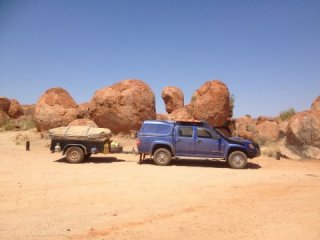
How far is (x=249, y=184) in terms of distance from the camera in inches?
377

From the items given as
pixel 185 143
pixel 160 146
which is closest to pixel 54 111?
pixel 160 146

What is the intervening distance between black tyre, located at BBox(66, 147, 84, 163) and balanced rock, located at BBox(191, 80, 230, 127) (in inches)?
497

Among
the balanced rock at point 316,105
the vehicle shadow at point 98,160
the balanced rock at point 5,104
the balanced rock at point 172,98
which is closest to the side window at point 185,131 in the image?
the vehicle shadow at point 98,160

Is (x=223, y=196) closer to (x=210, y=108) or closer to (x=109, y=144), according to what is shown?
(x=109, y=144)

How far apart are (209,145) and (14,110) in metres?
42.7

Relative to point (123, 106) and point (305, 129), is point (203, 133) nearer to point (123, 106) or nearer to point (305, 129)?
point (305, 129)

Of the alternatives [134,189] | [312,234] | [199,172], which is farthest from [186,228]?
[199,172]

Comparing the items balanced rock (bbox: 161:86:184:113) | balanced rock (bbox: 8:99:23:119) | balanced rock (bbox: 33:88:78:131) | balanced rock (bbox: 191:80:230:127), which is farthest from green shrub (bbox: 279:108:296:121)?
balanced rock (bbox: 8:99:23:119)

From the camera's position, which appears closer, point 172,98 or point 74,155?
point 74,155

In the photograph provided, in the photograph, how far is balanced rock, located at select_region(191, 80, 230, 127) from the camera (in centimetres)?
2383

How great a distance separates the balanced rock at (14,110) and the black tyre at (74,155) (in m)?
38.8

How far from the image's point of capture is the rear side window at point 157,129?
44.3 ft

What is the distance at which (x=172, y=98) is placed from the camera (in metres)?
43.4

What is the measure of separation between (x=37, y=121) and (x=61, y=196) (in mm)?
16885
